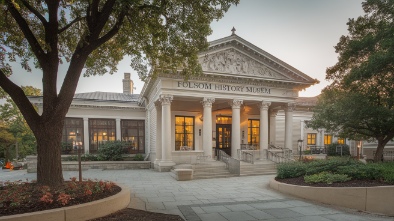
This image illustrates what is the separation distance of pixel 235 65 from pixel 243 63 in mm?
717

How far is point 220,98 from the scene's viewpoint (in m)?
16.9

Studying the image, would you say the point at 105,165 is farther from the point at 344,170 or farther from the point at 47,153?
the point at 344,170

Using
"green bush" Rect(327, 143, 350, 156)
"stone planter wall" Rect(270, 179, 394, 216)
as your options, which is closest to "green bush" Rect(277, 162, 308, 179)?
"stone planter wall" Rect(270, 179, 394, 216)

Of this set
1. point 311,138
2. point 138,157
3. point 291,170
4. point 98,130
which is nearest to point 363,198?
point 291,170

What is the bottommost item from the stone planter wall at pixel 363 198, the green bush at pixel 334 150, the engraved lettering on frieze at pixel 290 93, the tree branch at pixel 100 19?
the green bush at pixel 334 150

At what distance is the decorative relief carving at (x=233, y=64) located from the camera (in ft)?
54.0

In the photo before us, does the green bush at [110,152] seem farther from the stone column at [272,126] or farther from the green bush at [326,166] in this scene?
the green bush at [326,166]

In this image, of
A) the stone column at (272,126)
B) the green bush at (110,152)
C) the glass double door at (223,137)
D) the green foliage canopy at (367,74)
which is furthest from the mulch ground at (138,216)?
the stone column at (272,126)

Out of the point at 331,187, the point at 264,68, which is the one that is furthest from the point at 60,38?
the point at 264,68

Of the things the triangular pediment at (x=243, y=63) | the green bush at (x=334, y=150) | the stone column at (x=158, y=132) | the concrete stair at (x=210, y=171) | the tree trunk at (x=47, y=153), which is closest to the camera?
the tree trunk at (x=47, y=153)

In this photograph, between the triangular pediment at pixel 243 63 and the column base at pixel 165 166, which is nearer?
the column base at pixel 165 166

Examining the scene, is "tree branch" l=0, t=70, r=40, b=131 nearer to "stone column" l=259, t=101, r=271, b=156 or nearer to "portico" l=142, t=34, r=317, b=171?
"portico" l=142, t=34, r=317, b=171

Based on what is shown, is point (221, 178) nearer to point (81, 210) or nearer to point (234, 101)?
point (234, 101)

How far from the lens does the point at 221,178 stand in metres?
13.4
